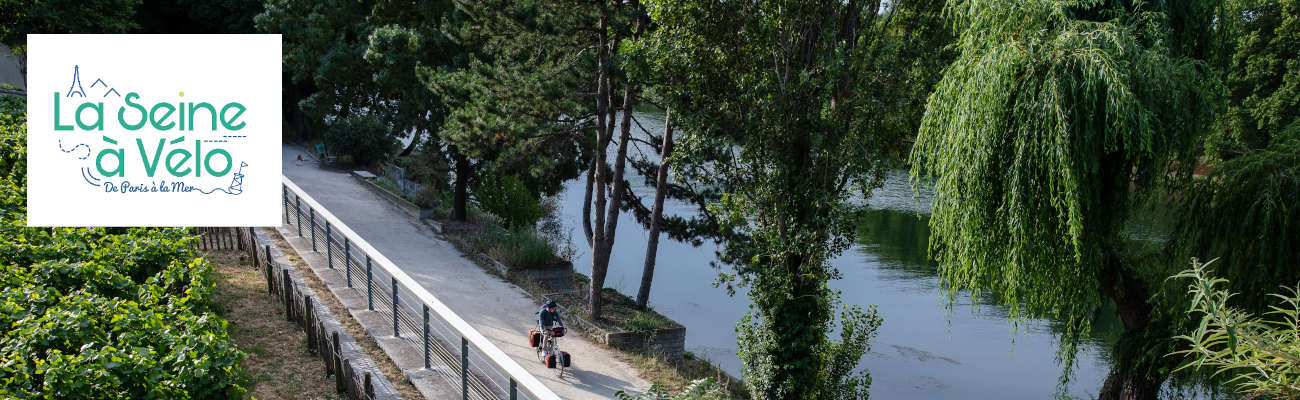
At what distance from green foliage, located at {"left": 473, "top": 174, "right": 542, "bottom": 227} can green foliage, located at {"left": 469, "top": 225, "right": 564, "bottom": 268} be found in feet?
4.74

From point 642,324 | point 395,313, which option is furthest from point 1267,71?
point 395,313

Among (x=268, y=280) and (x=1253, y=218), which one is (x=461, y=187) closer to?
(x=268, y=280)

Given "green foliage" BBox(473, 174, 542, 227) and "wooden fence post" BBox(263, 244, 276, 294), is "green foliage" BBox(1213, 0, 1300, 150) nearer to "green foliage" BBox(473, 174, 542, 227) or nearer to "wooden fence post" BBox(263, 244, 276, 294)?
"green foliage" BBox(473, 174, 542, 227)

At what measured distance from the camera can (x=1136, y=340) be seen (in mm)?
11258

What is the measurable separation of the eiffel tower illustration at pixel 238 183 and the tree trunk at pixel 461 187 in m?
12.8

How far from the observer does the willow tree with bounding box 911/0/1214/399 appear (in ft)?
28.5

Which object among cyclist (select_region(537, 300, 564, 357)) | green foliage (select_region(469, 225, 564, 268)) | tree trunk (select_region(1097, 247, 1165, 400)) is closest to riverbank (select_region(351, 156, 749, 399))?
green foliage (select_region(469, 225, 564, 268))

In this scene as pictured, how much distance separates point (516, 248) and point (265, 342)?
11711 millimetres

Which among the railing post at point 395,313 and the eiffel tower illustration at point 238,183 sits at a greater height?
the eiffel tower illustration at point 238,183

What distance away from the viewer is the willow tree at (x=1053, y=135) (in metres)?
8.69

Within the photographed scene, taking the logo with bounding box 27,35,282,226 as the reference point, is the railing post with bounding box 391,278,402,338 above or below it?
below

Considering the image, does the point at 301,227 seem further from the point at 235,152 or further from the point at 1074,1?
the point at 1074,1

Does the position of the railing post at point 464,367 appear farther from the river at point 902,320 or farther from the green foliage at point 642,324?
the green foliage at point 642,324

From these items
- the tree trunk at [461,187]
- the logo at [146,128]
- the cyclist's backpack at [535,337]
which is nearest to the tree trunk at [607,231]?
the cyclist's backpack at [535,337]
